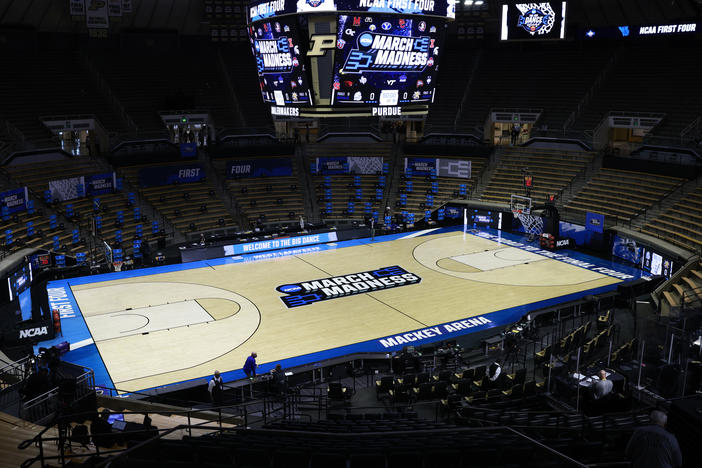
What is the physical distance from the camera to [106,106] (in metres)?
38.9

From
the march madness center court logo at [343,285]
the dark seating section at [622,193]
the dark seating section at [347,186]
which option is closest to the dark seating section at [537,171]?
the dark seating section at [622,193]

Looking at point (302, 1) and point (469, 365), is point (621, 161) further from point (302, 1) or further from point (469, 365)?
point (302, 1)

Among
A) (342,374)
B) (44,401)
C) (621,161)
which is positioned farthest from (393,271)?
(44,401)

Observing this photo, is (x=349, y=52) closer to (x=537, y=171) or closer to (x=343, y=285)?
(x=343, y=285)

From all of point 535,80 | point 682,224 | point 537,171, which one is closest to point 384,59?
point 682,224

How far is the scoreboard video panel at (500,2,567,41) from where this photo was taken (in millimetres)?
32125

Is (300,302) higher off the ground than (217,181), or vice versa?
(217,181)

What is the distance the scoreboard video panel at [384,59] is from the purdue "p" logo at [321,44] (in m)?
0.22

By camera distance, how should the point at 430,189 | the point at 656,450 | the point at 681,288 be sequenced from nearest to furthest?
the point at 656,450 < the point at 681,288 < the point at 430,189

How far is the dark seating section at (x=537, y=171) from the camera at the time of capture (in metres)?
36.3

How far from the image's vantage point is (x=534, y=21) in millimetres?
32938

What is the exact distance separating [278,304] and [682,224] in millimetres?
19651

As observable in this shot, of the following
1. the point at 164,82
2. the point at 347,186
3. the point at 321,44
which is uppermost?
the point at 164,82

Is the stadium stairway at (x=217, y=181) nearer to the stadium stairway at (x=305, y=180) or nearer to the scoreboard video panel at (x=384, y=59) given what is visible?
the stadium stairway at (x=305, y=180)
